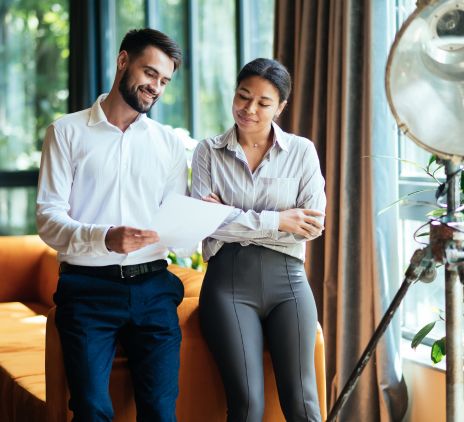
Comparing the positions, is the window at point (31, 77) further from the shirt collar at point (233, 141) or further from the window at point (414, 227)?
the shirt collar at point (233, 141)

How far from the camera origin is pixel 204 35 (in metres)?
4.81

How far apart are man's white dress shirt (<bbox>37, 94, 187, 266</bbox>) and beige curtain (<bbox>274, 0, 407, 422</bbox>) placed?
1.02 metres

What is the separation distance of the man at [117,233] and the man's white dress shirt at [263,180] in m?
0.11

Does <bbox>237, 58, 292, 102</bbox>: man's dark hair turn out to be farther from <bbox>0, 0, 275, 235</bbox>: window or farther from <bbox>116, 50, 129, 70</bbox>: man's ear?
<bbox>0, 0, 275, 235</bbox>: window

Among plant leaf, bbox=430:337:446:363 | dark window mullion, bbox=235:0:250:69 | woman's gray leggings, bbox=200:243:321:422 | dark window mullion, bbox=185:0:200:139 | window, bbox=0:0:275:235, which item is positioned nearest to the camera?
woman's gray leggings, bbox=200:243:321:422

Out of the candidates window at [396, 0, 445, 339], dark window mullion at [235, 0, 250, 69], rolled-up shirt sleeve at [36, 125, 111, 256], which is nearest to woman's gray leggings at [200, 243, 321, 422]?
rolled-up shirt sleeve at [36, 125, 111, 256]

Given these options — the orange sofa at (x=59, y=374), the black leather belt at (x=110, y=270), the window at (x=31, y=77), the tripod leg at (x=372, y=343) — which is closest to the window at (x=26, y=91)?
the window at (x=31, y=77)

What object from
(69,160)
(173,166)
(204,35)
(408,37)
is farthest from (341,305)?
(204,35)

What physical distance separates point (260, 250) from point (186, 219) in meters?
0.31

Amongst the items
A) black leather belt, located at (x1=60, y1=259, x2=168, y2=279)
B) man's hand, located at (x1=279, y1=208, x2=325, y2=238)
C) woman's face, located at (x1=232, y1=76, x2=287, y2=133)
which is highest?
woman's face, located at (x1=232, y1=76, x2=287, y2=133)

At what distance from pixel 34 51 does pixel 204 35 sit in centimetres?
172

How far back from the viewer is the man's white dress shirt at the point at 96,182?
84.4 inches

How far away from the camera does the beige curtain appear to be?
3.04 meters

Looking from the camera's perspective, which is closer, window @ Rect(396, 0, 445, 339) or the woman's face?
the woman's face
